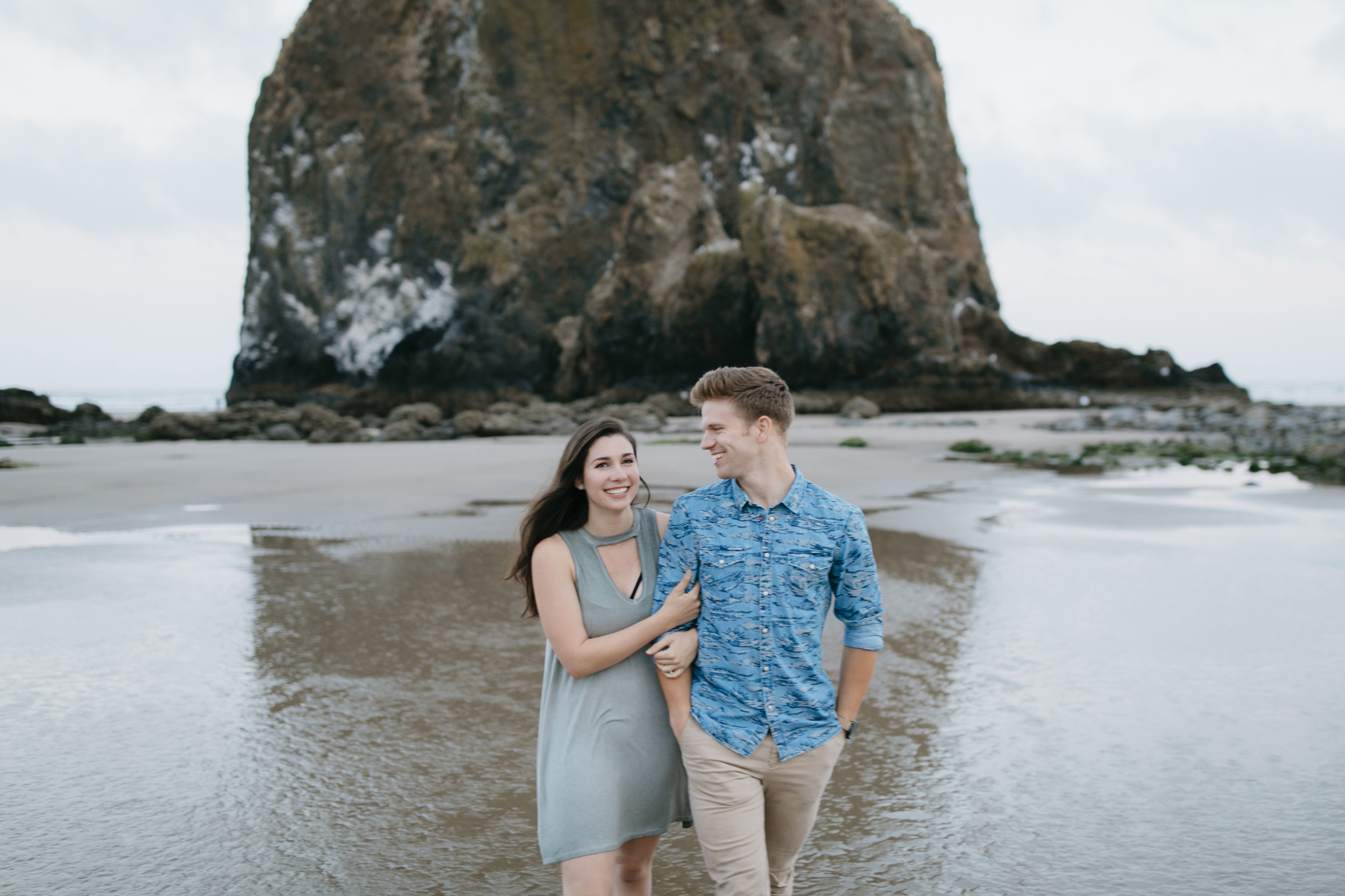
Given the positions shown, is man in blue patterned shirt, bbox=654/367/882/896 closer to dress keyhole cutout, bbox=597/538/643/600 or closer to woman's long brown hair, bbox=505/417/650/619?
dress keyhole cutout, bbox=597/538/643/600

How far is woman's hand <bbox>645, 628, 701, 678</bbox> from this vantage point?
2.04 m

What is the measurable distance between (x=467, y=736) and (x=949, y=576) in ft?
11.8

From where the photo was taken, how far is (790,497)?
2.08 m

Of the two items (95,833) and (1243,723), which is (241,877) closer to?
(95,833)

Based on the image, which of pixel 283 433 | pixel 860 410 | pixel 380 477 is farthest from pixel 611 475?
pixel 860 410

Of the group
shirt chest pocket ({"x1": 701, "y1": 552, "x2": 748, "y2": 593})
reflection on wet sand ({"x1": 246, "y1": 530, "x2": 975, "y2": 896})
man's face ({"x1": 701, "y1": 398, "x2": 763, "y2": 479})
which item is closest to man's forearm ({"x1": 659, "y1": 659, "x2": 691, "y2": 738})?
shirt chest pocket ({"x1": 701, "y1": 552, "x2": 748, "y2": 593})

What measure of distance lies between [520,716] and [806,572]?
1867 millimetres

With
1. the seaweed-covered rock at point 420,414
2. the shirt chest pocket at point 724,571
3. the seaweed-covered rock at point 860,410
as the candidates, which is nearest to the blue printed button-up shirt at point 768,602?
the shirt chest pocket at point 724,571

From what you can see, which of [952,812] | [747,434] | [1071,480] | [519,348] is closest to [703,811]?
[747,434]

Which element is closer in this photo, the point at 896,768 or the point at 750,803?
the point at 750,803

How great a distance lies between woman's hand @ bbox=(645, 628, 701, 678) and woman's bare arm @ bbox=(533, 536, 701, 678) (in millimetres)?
25

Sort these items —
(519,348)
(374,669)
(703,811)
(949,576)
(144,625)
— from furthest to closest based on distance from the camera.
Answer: (519,348)
(949,576)
(144,625)
(374,669)
(703,811)

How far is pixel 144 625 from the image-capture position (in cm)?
473

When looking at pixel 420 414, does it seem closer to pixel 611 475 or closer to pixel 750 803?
pixel 611 475
